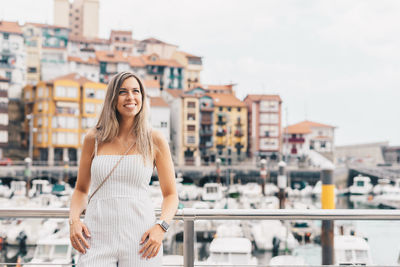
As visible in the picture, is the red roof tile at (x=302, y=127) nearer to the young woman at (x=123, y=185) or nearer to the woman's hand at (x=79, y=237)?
the young woman at (x=123, y=185)

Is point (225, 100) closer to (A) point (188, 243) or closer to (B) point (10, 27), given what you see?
(B) point (10, 27)

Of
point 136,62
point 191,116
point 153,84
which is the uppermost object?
point 136,62

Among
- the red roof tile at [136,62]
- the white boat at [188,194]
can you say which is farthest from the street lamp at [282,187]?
the red roof tile at [136,62]

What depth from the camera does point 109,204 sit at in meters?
2.24

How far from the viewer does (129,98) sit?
2.38 meters

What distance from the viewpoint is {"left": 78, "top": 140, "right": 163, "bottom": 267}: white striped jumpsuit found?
7.24ft

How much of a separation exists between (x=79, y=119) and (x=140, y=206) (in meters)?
54.1

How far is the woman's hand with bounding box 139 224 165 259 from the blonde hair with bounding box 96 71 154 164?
0.35 meters

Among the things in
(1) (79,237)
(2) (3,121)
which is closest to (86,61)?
(2) (3,121)

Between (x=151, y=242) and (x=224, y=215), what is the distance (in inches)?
33.4

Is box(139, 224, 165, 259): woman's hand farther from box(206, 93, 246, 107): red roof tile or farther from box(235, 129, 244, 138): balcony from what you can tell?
box(235, 129, 244, 138): balcony

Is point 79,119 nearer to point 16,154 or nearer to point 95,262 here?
point 16,154

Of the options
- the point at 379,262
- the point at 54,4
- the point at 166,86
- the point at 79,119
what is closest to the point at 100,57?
the point at 166,86

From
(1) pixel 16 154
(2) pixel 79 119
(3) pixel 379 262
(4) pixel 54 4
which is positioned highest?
(4) pixel 54 4
